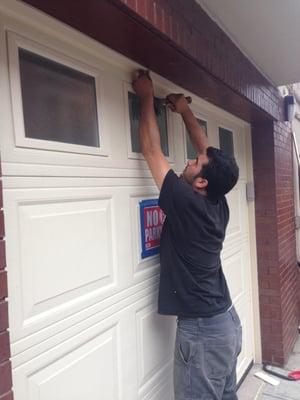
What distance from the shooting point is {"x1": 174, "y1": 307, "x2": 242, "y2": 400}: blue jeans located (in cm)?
207

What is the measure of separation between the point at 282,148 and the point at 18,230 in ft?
12.0

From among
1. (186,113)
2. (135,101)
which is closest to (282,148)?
Result: (186,113)

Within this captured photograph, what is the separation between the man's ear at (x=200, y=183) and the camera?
7.03ft

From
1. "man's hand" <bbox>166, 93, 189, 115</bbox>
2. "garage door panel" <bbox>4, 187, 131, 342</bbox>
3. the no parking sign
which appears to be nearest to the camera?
"garage door panel" <bbox>4, 187, 131, 342</bbox>

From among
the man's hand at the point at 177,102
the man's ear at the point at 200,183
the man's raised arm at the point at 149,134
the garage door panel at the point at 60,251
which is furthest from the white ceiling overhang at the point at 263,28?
the garage door panel at the point at 60,251

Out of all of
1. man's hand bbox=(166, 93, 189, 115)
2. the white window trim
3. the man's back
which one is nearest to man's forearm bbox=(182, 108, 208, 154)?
man's hand bbox=(166, 93, 189, 115)

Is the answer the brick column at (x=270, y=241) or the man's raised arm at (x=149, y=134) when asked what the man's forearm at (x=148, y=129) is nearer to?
the man's raised arm at (x=149, y=134)

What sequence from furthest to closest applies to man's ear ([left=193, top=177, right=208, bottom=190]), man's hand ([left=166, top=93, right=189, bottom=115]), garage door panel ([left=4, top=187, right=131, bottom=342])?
man's hand ([left=166, top=93, right=189, bottom=115]) → man's ear ([left=193, top=177, right=208, bottom=190]) → garage door panel ([left=4, top=187, right=131, bottom=342])

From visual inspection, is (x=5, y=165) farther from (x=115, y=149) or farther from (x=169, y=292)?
(x=169, y=292)

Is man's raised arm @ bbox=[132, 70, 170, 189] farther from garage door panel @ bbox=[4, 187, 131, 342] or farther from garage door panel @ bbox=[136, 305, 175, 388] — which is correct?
garage door panel @ bbox=[136, 305, 175, 388]

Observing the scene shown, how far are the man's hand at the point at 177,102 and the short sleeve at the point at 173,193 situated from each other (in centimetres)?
57

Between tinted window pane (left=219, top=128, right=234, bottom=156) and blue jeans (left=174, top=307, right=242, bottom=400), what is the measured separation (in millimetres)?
1827

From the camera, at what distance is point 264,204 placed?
410cm

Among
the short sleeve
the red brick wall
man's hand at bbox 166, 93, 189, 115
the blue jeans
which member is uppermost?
the red brick wall
